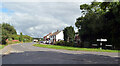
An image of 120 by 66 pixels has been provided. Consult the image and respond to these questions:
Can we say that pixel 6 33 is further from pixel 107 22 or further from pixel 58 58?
pixel 107 22

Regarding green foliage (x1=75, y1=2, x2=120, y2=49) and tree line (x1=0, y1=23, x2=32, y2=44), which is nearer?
green foliage (x1=75, y1=2, x2=120, y2=49)

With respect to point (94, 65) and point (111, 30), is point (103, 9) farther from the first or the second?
point (94, 65)

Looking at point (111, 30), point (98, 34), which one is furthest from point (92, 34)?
point (111, 30)

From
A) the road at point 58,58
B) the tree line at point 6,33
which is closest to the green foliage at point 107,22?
the road at point 58,58

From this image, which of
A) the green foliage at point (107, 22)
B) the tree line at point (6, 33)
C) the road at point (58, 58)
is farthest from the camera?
the tree line at point (6, 33)

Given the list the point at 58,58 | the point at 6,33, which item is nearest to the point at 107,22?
the point at 58,58

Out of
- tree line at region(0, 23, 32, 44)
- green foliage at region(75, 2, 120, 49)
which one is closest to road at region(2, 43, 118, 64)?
green foliage at region(75, 2, 120, 49)

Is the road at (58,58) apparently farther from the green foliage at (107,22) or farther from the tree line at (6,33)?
the tree line at (6,33)

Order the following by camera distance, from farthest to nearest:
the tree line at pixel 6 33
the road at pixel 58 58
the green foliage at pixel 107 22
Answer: the tree line at pixel 6 33
the road at pixel 58 58
the green foliage at pixel 107 22

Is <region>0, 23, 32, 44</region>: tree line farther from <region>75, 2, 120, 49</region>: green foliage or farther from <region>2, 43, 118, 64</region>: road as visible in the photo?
<region>75, 2, 120, 49</region>: green foliage

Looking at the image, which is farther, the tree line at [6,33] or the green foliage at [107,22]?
the tree line at [6,33]

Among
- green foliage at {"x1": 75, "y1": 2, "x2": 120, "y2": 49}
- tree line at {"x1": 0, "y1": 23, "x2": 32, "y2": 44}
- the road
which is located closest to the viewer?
green foliage at {"x1": 75, "y1": 2, "x2": 120, "y2": 49}

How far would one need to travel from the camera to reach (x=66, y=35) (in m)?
63.5

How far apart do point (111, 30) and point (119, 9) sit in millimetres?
1136
